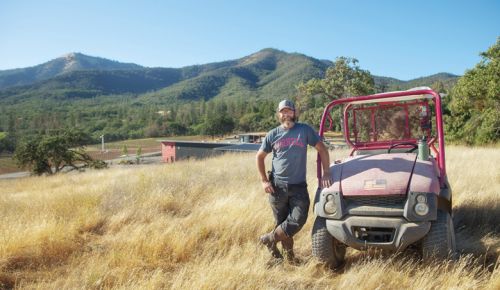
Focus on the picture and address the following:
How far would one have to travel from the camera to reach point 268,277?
3.79 m

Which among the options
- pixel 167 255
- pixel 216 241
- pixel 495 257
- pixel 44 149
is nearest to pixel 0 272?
pixel 167 255

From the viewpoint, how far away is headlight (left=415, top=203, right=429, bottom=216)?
354 centimetres

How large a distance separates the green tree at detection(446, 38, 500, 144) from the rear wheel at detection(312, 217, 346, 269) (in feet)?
55.6

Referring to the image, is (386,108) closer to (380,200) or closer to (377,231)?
(380,200)

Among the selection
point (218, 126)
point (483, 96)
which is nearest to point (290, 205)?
point (483, 96)

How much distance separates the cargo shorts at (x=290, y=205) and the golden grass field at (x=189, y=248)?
433mm

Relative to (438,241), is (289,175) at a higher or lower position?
higher

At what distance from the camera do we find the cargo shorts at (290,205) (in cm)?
409

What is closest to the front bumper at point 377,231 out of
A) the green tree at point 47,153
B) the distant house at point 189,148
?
the green tree at point 47,153

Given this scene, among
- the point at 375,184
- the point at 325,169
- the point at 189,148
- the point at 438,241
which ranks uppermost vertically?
the point at 325,169

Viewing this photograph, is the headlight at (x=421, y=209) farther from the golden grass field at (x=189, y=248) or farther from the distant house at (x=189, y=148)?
the distant house at (x=189, y=148)

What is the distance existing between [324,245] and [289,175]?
81 cm

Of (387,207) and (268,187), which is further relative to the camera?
(268,187)

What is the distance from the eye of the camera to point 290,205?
13.9 ft
